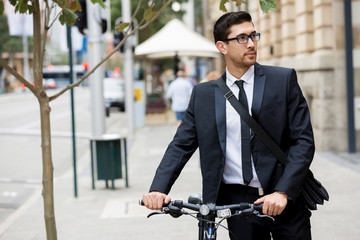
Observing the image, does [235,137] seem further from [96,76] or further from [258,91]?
[96,76]

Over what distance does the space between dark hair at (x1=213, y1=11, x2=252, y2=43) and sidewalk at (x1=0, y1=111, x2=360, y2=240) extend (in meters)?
3.29

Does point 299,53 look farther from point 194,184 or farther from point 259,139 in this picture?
point 259,139

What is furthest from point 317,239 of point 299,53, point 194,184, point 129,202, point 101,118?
A: point 299,53

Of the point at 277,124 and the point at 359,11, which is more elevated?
the point at 359,11

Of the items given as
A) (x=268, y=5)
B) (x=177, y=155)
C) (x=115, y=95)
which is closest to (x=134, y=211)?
(x=268, y=5)

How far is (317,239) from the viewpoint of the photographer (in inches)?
222

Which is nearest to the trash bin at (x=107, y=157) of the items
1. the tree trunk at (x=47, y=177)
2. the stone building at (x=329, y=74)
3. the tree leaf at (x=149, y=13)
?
the tree leaf at (x=149, y=13)

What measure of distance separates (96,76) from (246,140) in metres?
7.68

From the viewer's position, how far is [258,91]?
293 centimetres

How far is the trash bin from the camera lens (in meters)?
8.77

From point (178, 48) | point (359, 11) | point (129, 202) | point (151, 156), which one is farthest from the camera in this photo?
point (178, 48)

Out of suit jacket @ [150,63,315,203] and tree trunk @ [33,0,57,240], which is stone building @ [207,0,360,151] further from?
suit jacket @ [150,63,315,203]

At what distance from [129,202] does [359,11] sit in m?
6.49

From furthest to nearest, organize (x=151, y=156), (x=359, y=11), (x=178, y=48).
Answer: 1. (x=178, y=48)
2. (x=151, y=156)
3. (x=359, y=11)
